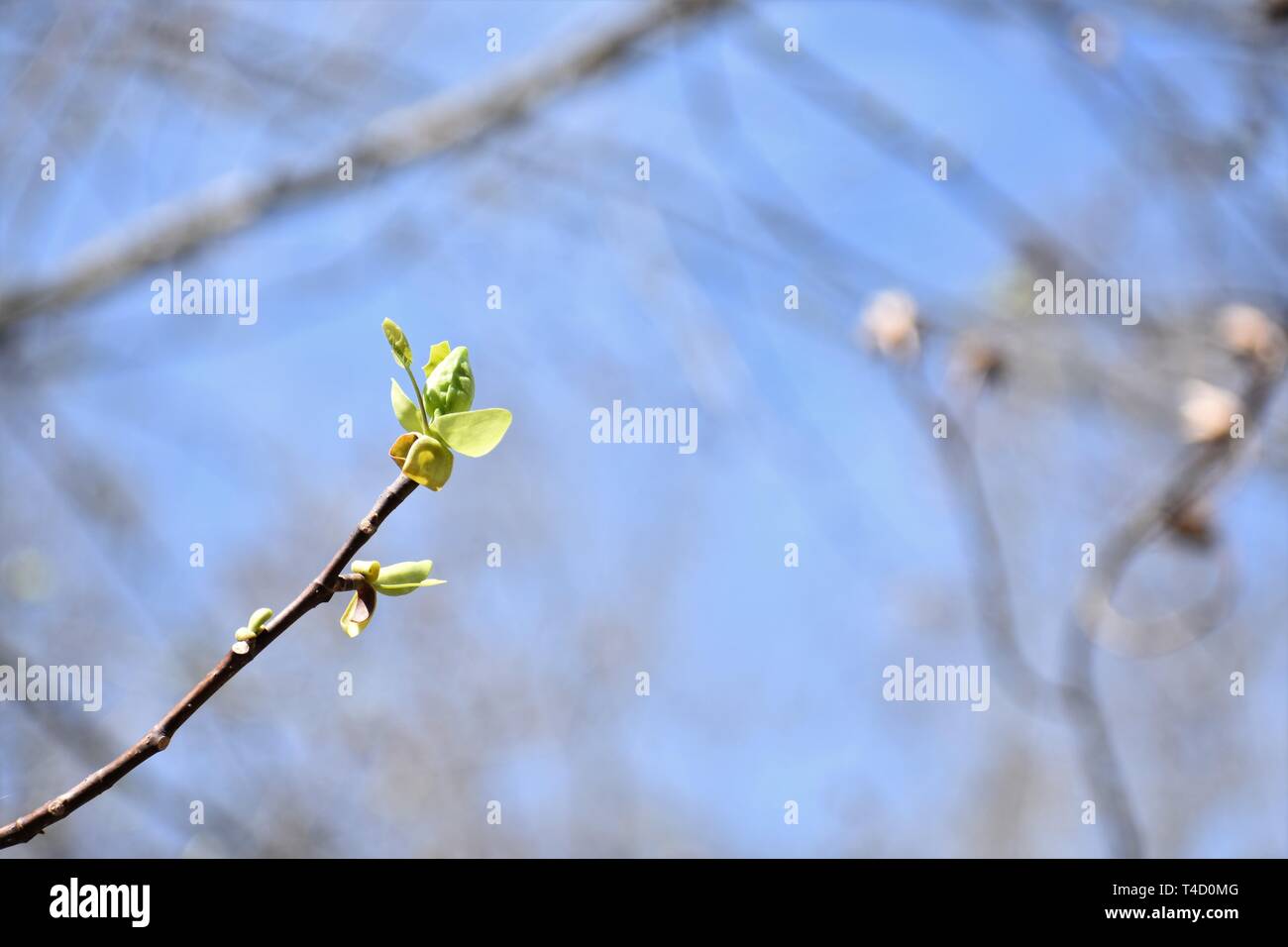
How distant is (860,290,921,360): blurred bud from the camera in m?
1.96

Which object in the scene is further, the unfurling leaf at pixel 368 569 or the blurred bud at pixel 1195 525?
the blurred bud at pixel 1195 525

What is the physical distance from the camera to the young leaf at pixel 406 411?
543 mm

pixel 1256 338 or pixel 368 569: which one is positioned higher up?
pixel 1256 338

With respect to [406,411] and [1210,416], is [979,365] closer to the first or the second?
[1210,416]

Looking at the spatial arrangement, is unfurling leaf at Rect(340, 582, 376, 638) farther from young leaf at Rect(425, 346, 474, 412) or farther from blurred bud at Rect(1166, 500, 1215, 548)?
blurred bud at Rect(1166, 500, 1215, 548)

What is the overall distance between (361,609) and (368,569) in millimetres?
31

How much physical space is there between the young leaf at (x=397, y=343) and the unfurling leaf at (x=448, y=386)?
0.06 ft

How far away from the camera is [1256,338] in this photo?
1.60 meters

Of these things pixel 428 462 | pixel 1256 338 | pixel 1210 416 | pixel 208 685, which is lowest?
pixel 208 685

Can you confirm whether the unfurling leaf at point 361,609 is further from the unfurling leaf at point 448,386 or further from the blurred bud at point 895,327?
the blurred bud at point 895,327

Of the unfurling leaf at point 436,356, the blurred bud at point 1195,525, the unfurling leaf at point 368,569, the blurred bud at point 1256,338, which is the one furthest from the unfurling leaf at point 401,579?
the blurred bud at point 1256,338

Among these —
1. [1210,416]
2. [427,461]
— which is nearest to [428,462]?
[427,461]
